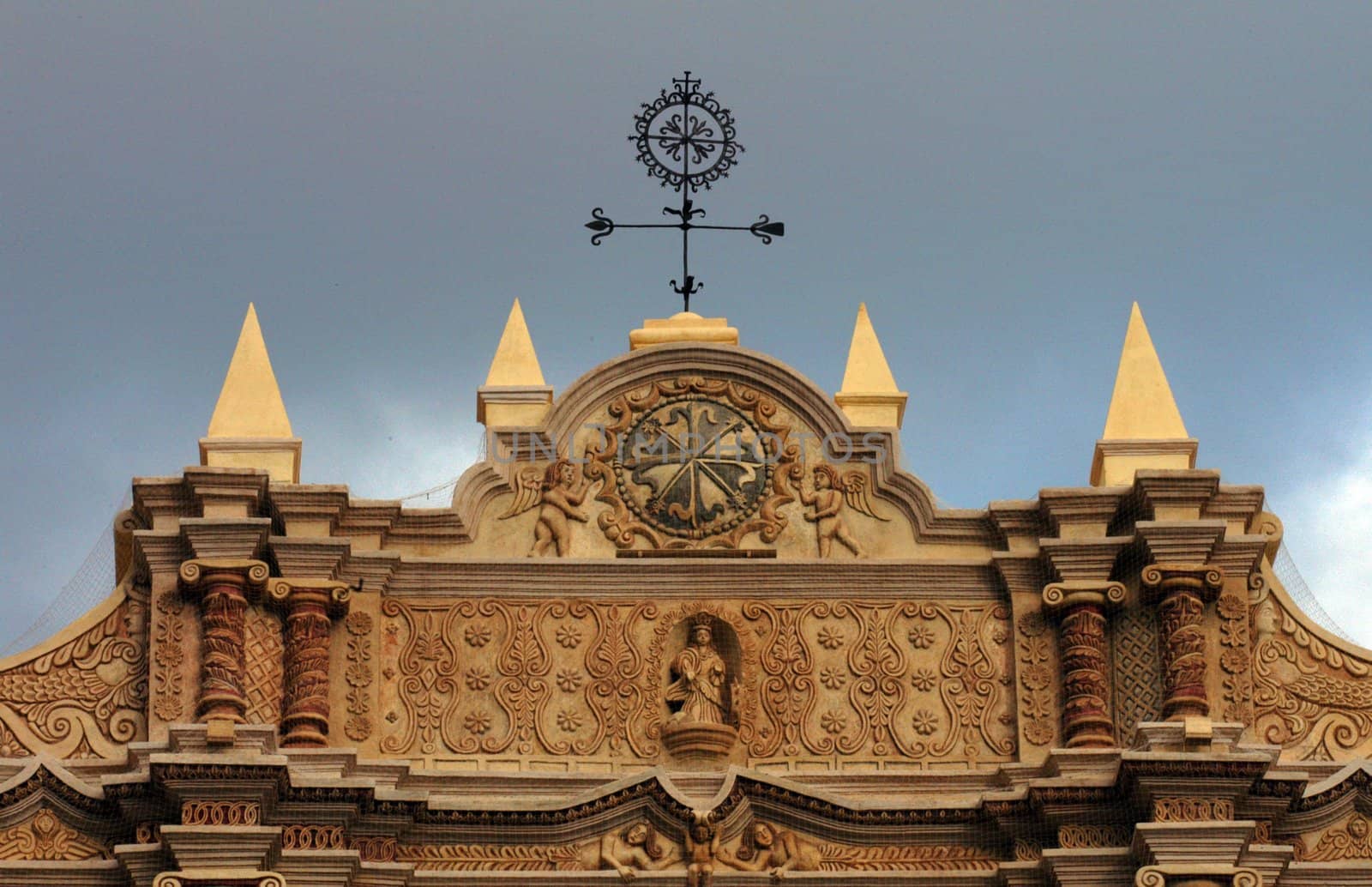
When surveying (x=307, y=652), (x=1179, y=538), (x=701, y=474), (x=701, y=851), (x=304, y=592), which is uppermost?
(x=701, y=474)

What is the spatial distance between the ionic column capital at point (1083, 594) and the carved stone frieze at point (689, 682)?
17.7 inches

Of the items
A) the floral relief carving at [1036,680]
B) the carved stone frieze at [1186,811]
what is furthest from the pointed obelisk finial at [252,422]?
the carved stone frieze at [1186,811]

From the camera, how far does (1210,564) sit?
26266mm

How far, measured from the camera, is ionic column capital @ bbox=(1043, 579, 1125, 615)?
2616 centimetres

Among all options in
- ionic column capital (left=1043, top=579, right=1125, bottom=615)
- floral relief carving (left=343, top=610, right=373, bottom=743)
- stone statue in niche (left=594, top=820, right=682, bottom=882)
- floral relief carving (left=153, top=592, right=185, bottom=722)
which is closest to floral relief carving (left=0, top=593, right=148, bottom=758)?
floral relief carving (left=153, top=592, right=185, bottom=722)

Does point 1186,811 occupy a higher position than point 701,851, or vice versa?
point 1186,811

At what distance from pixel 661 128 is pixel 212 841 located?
650 centimetres

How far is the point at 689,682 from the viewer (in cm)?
2603

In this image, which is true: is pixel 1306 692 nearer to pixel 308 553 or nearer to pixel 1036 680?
pixel 1036 680

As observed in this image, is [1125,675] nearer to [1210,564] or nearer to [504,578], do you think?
[1210,564]

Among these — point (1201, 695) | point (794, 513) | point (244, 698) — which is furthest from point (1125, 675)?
point (244, 698)

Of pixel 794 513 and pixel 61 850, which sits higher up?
pixel 794 513

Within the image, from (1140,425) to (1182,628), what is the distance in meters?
1.72

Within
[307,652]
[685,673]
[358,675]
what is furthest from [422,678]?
[685,673]
